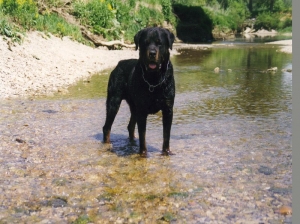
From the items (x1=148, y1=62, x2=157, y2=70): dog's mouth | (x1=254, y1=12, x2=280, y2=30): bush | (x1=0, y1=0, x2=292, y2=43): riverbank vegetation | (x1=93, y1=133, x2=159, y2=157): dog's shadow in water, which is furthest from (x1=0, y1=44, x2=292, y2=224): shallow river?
(x1=254, y1=12, x2=280, y2=30): bush

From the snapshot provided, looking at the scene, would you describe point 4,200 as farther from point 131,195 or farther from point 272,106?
point 272,106

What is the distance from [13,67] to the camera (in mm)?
10922

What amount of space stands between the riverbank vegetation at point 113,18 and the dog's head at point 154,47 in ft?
31.4

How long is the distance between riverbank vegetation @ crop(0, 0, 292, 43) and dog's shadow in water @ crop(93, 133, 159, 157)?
842 cm

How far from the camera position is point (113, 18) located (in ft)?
80.0

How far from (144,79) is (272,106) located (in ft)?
14.1

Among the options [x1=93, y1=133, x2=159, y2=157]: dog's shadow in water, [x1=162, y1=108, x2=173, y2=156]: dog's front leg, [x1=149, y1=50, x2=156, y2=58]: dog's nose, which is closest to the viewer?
[x1=149, y1=50, x2=156, y2=58]: dog's nose

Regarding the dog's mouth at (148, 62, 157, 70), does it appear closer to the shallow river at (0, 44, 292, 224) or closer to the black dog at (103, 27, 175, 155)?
the black dog at (103, 27, 175, 155)

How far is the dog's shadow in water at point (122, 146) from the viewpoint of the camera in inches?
211

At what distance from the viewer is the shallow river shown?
3.45 m

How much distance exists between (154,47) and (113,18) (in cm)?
2063

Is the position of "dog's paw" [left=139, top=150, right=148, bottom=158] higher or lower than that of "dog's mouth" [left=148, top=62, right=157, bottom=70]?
lower

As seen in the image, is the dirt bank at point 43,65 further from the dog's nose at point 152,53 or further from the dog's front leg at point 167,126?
the dog's nose at point 152,53

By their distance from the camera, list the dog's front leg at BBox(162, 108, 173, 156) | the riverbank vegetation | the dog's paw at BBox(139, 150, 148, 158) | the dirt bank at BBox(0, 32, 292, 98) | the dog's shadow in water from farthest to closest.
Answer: the riverbank vegetation, the dirt bank at BBox(0, 32, 292, 98), the dog's shadow in water, the dog's paw at BBox(139, 150, 148, 158), the dog's front leg at BBox(162, 108, 173, 156)
